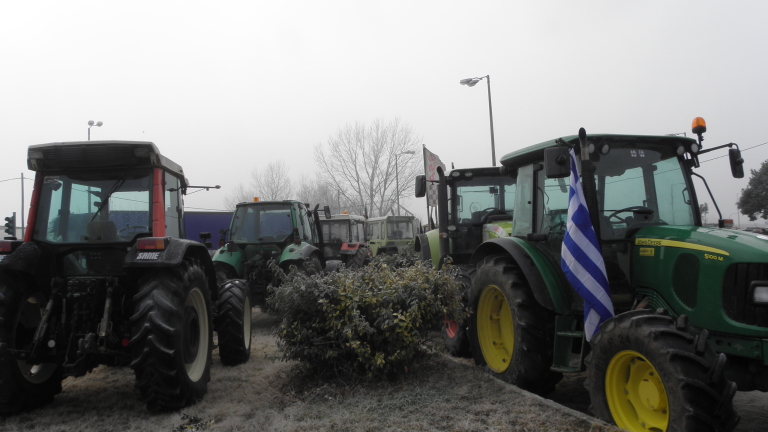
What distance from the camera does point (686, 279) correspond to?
4.12m

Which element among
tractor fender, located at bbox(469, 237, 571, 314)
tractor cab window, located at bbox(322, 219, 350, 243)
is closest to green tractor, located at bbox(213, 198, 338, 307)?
tractor fender, located at bbox(469, 237, 571, 314)

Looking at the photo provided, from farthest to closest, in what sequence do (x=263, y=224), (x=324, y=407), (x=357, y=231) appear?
(x=357, y=231) → (x=263, y=224) → (x=324, y=407)

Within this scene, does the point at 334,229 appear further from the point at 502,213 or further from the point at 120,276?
the point at 120,276

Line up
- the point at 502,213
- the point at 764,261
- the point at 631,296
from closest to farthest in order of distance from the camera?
1. the point at 764,261
2. the point at 631,296
3. the point at 502,213

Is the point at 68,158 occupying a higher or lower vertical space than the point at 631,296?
higher

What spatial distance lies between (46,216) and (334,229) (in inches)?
557

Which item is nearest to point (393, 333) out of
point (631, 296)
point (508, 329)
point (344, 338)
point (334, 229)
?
point (344, 338)

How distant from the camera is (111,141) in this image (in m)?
5.22

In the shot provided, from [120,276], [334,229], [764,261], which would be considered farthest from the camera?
[334,229]

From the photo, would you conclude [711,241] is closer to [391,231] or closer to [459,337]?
[459,337]

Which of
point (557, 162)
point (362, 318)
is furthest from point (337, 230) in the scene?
point (557, 162)

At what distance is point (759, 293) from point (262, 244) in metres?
8.26

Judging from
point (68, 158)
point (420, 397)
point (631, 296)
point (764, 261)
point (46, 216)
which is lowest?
point (420, 397)

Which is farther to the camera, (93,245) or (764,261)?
(93,245)
